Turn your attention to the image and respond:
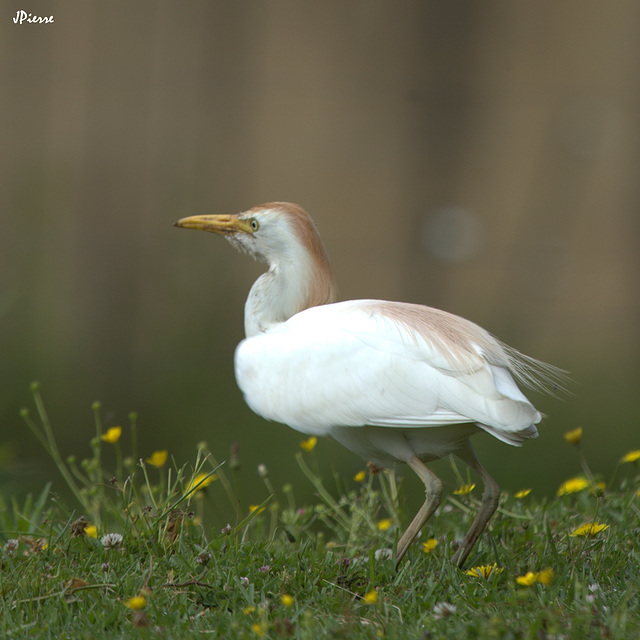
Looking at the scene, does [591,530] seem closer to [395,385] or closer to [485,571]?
[485,571]

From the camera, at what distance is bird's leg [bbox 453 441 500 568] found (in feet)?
8.99

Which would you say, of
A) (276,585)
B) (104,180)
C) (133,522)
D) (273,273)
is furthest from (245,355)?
(104,180)

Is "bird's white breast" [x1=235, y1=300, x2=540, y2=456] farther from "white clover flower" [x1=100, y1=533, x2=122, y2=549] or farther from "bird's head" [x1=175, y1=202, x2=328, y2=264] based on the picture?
"white clover flower" [x1=100, y1=533, x2=122, y2=549]

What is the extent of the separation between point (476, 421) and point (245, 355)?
2.69 ft

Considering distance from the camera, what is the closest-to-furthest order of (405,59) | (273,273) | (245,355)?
(245,355)
(273,273)
(405,59)

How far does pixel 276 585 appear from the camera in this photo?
2.45 meters

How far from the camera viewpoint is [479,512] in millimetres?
2861

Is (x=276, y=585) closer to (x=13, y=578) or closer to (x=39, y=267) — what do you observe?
(x=13, y=578)

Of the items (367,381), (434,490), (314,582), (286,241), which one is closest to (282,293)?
(286,241)

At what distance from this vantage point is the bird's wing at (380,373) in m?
2.60

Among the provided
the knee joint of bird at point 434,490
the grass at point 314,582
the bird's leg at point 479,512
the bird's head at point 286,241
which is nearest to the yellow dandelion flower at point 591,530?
the grass at point 314,582

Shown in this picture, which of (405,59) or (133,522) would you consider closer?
(133,522)

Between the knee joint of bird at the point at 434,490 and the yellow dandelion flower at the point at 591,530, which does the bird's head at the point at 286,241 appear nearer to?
the knee joint of bird at the point at 434,490

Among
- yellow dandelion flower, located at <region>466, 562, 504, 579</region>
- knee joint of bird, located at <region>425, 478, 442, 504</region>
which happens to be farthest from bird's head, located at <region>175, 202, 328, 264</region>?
Result: yellow dandelion flower, located at <region>466, 562, 504, 579</region>
